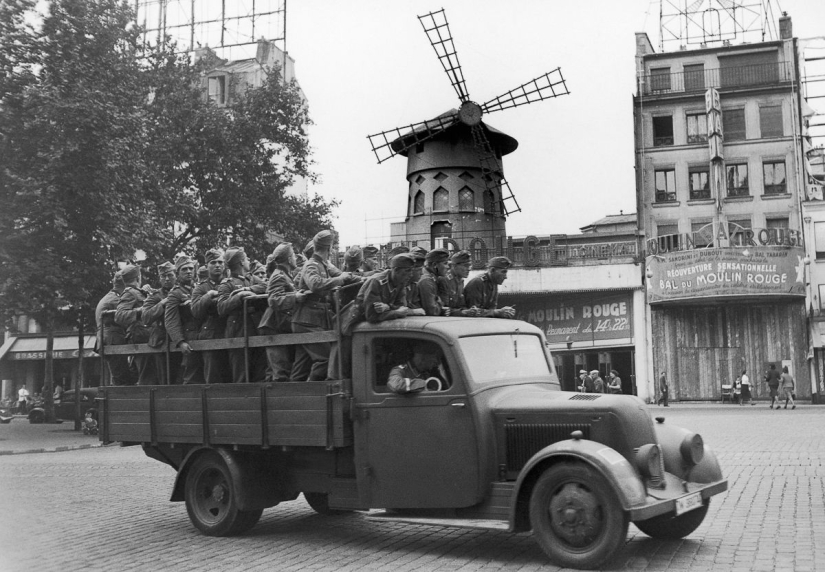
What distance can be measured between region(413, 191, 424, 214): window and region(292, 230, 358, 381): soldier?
31527 mm

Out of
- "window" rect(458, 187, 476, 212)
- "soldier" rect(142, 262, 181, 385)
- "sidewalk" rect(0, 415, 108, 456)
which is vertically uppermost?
"window" rect(458, 187, 476, 212)

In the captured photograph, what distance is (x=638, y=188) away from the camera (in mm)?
42750

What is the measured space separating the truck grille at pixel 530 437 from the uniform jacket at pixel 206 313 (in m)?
3.79

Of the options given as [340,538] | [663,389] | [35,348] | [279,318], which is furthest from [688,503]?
[35,348]

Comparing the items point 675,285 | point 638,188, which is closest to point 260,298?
point 675,285

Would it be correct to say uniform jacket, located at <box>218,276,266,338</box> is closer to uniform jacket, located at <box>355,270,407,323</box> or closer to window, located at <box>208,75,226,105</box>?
uniform jacket, located at <box>355,270,407,323</box>

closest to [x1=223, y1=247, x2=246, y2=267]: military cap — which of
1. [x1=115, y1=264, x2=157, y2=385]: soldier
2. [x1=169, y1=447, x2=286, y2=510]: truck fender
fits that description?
[x1=115, y1=264, x2=157, y2=385]: soldier

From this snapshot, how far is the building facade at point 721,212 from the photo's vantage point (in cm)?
3709

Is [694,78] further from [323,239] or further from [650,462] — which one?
[650,462]

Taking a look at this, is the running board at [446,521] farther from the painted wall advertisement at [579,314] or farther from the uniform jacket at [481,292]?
the painted wall advertisement at [579,314]

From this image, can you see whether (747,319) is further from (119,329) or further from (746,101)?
(119,329)

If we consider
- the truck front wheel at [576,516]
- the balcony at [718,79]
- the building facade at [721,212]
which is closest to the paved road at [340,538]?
the truck front wheel at [576,516]

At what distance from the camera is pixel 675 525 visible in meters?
8.10

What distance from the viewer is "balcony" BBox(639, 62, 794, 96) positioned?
41938 millimetres
